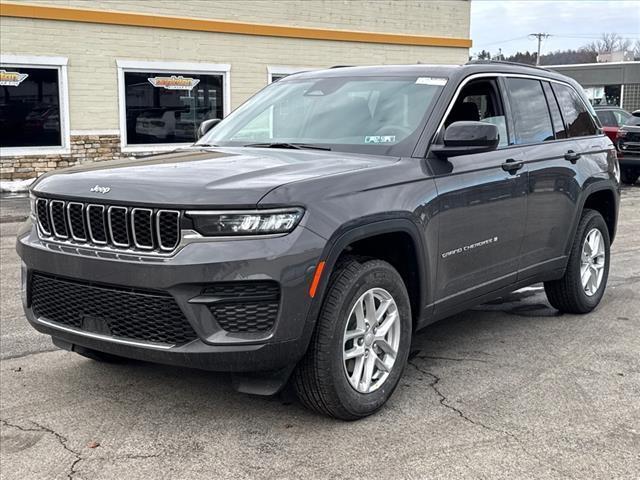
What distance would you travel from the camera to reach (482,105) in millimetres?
5340

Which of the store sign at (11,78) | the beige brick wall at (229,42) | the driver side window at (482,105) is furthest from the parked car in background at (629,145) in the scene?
the driver side window at (482,105)

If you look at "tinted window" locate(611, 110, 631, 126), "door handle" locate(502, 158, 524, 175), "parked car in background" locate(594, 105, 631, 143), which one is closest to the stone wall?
"door handle" locate(502, 158, 524, 175)

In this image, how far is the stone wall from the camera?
53.2 feet

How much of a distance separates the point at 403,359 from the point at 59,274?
1.88 metres

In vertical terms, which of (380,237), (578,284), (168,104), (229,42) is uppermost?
(229,42)

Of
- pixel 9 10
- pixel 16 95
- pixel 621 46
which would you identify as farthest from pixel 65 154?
pixel 621 46

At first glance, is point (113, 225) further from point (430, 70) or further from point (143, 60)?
point (143, 60)

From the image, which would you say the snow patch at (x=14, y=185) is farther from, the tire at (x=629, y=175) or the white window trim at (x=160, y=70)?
the tire at (x=629, y=175)

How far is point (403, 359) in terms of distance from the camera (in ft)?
14.3

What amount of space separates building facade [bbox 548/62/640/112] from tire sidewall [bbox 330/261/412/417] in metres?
46.4

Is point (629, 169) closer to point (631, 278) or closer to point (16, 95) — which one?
point (631, 278)

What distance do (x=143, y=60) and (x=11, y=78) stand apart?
116 inches

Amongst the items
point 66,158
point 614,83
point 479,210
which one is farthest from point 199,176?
point 614,83

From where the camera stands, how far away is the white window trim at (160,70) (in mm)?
17312
